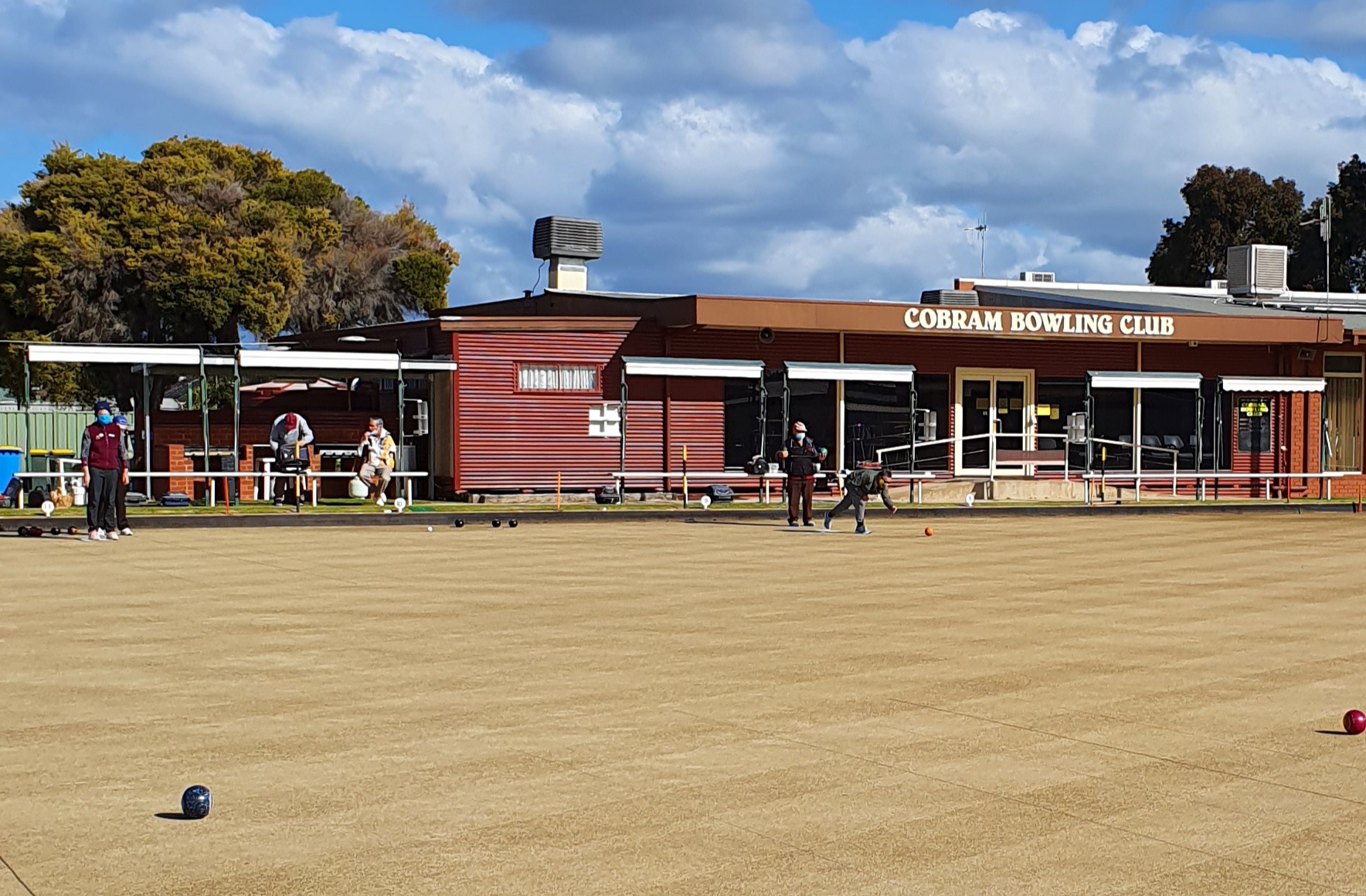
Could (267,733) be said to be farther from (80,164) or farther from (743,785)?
(80,164)

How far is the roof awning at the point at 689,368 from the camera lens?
3319 centimetres

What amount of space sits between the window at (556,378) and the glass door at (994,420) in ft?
29.0

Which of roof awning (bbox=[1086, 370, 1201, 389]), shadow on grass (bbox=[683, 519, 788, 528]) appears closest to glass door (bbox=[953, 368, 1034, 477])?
roof awning (bbox=[1086, 370, 1201, 389])

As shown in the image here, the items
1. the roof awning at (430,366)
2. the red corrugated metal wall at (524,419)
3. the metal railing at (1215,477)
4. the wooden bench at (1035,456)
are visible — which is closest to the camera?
the roof awning at (430,366)

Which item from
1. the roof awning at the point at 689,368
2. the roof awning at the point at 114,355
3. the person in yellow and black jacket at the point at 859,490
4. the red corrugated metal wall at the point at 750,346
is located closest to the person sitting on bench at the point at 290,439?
the roof awning at the point at 114,355

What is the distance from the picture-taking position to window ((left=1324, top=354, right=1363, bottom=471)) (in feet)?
133

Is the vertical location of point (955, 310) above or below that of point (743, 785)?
above

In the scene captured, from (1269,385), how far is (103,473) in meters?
26.8

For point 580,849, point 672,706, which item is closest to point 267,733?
point 672,706

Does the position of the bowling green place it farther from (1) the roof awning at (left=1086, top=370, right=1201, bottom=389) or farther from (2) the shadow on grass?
(1) the roof awning at (left=1086, top=370, right=1201, bottom=389)

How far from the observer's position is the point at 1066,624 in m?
13.7

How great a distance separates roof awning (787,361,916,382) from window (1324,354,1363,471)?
1225 centimetres

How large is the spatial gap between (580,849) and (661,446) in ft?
90.1

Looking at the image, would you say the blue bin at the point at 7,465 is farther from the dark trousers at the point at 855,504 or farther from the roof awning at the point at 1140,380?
the roof awning at the point at 1140,380
